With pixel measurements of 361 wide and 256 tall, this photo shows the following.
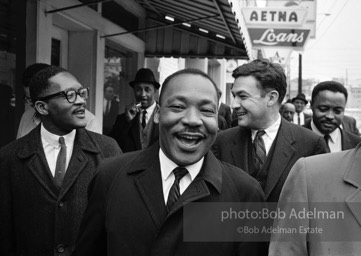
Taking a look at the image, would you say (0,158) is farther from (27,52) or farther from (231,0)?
(231,0)

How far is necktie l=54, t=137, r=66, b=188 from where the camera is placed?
3.20m

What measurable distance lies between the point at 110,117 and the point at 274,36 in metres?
4.95

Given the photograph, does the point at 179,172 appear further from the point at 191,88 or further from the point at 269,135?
the point at 269,135

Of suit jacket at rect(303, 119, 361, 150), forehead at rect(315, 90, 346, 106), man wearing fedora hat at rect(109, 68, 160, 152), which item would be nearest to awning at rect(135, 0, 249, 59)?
man wearing fedora hat at rect(109, 68, 160, 152)

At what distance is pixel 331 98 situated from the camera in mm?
4461

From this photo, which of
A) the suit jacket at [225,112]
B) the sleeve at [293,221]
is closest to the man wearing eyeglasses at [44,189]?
the sleeve at [293,221]

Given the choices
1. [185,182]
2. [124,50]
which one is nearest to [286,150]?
[185,182]

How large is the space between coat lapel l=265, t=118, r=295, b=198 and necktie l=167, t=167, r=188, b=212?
120 centimetres

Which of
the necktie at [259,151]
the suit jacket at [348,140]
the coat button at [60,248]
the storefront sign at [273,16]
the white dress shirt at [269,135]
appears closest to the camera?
the coat button at [60,248]

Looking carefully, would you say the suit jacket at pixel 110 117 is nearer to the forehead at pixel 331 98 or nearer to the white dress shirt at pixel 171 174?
the forehead at pixel 331 98

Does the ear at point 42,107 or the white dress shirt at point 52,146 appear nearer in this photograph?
the white dress shirt at point 52,146

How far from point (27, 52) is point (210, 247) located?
14.5 feet

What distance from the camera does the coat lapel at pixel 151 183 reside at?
220 cm

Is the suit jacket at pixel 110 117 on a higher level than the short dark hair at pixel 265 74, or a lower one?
lower
